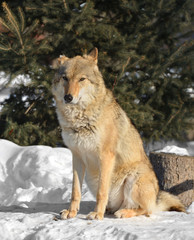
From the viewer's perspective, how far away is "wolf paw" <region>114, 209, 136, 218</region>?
3998 millimetres

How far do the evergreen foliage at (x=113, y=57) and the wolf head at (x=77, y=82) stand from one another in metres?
2.85

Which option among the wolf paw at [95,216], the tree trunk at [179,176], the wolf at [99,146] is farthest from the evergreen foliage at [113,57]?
Answer: the wolf paw at [95,216]

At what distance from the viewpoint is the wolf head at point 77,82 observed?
3854mm

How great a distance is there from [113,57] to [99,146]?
422 centimetres

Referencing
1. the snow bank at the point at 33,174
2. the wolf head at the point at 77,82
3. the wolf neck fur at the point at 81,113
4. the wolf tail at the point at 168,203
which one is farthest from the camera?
the snow bank at the point at 33,174

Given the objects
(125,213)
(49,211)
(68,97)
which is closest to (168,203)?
(125,213)

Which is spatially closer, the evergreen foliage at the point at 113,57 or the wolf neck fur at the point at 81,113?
the wolf neck fur at the point at 81,113

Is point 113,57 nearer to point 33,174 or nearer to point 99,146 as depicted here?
point 33,174

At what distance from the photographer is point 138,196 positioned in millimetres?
4078

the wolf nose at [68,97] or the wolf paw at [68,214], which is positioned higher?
the wolf nose at [68,97]

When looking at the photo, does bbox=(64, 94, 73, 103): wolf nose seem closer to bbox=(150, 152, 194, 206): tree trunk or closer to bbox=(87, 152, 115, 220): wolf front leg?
bbox=(87, 152, 115, 220): wolf front leg

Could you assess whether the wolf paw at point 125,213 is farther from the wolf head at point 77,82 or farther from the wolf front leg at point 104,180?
the wolf head at point 77,82

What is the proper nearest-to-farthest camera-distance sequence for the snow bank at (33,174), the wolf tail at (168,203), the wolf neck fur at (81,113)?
the wolf neck fur at (81,113) < the wolf tail at (168,203) < the snow bank at (33,174)

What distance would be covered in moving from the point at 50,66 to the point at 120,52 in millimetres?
1783
